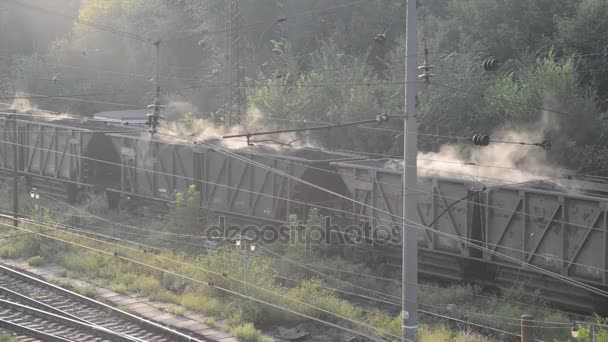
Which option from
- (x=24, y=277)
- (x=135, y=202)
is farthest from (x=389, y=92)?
(x=24, y=277)

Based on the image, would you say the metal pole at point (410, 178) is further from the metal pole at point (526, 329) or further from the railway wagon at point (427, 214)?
the railway wagon at point (427, 214)

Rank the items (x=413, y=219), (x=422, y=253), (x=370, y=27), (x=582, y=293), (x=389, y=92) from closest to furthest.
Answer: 1. (x=413, y=219)
2. (x=582, y=293)
3. (x=422, y=253)
4. (x=389, y=92)
5. (x=370, y=27)

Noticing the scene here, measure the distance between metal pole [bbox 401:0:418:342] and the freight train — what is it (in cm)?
98

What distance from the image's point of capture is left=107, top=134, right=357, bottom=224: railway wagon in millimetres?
22062

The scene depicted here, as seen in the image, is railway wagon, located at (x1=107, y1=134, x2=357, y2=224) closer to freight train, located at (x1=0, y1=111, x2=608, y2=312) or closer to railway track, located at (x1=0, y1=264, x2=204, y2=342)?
freight train, located at (x1=0, y1=111, x2=608, y2=312)

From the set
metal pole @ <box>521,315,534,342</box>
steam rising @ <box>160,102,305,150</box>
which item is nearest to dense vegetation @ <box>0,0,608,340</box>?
steam rising @ <box>160,102,305,150</box>

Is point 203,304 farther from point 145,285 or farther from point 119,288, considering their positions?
point 119,288

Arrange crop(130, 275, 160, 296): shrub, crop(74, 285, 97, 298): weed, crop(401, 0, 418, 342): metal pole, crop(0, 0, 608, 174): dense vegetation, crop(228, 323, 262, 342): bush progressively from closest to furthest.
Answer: crop(401, 0, 418, 342): metal pole → crop(228, 323, 262, 342): bush → crop(74, 285, 97, 298): weed → crop(130, 275, 160, 296): shrub → crop(0, 0, 608, 174): dense vegetation

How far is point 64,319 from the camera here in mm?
16250

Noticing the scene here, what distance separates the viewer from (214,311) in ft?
55.2

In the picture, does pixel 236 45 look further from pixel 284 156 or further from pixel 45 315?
pixel 45 315

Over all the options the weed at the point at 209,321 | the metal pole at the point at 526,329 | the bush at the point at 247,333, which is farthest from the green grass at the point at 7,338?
the metal pole at the point at 526,329

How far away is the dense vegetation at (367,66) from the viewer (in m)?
27.8

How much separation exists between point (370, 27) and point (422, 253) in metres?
28.3
